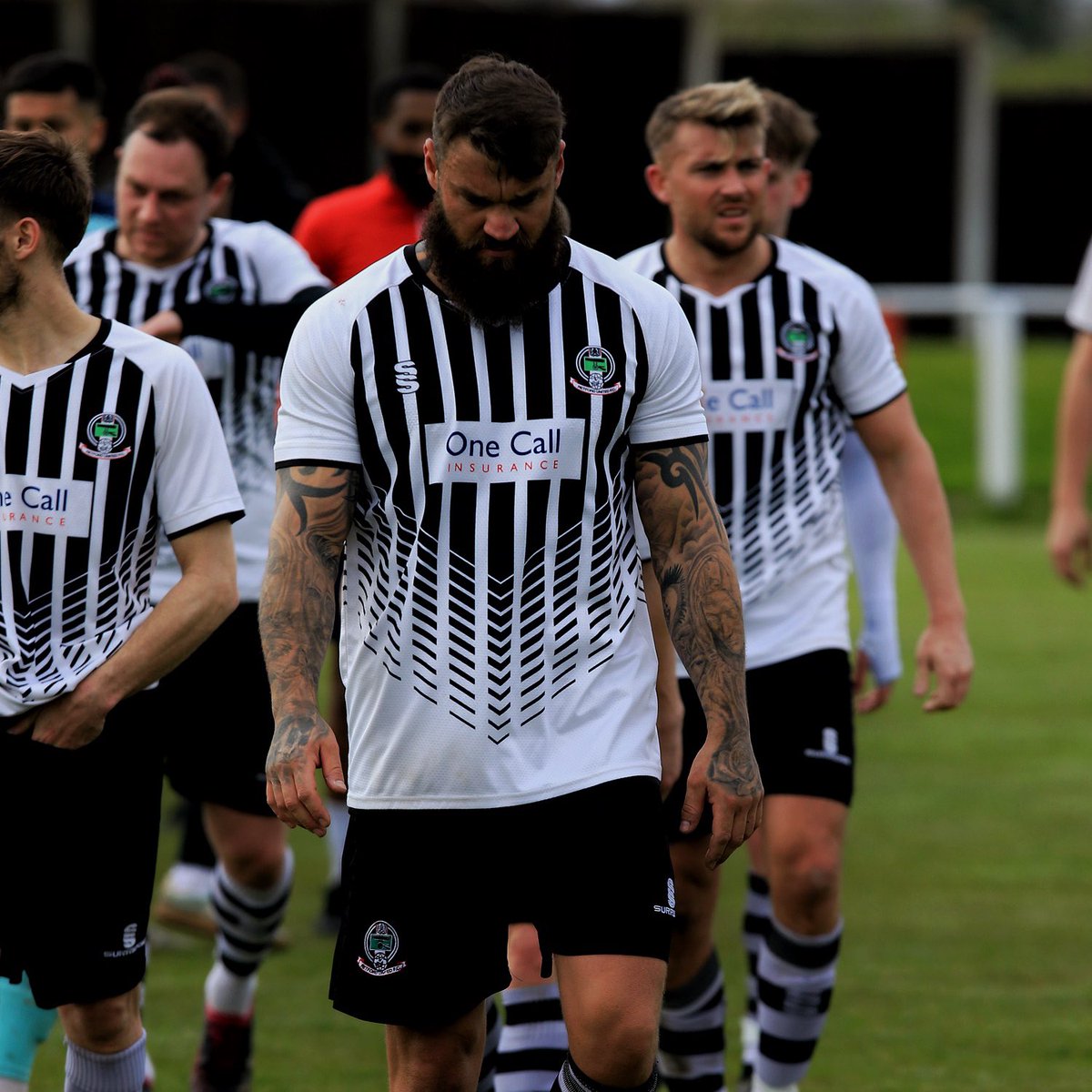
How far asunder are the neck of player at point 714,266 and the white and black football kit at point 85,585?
1571 mm

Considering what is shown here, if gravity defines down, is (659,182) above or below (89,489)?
above

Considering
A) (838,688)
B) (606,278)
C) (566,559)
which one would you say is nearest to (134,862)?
(566,559)

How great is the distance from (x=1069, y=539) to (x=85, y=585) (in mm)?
3146

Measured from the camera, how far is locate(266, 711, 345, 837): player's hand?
380 cm

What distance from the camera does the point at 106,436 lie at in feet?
14.6

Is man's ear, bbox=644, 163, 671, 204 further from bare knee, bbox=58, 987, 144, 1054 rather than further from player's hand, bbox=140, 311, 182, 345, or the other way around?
bare knee, bbox=58, 987, 144, 1054

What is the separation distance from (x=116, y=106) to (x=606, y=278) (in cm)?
2285

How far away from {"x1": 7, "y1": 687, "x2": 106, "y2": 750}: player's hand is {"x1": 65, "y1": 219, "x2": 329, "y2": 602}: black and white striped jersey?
1.33m

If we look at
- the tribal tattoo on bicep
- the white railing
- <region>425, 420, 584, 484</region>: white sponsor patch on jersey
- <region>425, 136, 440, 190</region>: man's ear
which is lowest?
the white railing

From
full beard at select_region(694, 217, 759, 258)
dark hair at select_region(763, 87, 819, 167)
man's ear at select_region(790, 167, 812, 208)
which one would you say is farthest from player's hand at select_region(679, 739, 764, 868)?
man's ear at select_region(790, 167, 812, 208)

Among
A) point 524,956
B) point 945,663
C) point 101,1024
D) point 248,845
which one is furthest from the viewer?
point 248,845

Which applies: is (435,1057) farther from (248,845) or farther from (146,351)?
(248,845)

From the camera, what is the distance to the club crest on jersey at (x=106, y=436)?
445cm

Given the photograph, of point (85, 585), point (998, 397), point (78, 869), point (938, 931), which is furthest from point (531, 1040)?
point (998, 397)
